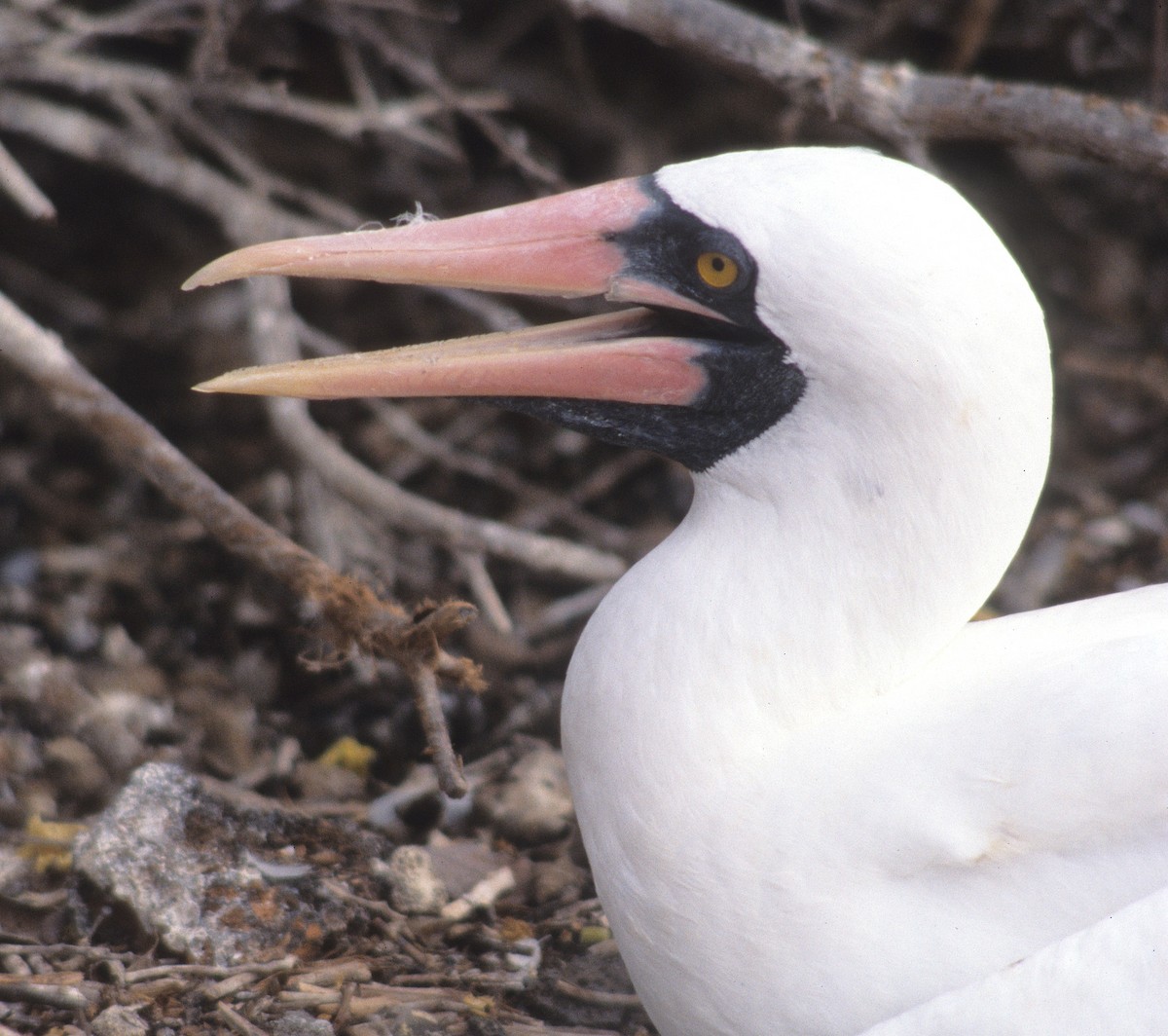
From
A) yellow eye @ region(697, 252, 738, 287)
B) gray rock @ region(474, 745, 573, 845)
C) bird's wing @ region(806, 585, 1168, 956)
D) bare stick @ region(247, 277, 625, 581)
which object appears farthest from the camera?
bare stick @ region(247, 277, 625, 581)

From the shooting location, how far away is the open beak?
90.8 inches

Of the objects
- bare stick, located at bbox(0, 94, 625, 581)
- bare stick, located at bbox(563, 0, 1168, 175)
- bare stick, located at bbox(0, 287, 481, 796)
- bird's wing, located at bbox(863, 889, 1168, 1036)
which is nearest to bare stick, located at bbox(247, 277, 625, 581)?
bare stick, located at bbox(0, 94, 625, 581)

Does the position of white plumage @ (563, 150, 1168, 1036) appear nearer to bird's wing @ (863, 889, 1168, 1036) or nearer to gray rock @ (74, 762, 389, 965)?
bird's wing @ (863, 889, 1168, 1036)

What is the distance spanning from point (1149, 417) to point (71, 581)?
3493 millimetres

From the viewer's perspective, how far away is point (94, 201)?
16.5 feet

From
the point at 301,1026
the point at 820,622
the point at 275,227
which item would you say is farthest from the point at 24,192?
the point at 820,622

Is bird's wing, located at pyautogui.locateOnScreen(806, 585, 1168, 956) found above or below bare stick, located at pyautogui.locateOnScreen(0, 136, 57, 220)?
below

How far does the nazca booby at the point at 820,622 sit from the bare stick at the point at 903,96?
0.94m

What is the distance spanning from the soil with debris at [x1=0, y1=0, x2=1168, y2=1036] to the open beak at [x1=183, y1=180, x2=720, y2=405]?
536 millimetres

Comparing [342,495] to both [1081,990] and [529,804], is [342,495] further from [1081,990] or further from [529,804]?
[1081,990]

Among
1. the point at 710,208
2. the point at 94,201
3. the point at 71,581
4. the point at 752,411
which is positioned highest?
the point at 710,208

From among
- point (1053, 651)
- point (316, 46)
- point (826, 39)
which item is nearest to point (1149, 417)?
point (826, 39)

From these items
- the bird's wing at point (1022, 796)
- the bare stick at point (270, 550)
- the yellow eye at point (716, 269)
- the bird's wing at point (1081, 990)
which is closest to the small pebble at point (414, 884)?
the bare stick at point (270, 550)

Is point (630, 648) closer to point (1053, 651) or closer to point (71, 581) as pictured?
point (1053, 651)
